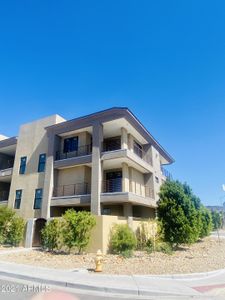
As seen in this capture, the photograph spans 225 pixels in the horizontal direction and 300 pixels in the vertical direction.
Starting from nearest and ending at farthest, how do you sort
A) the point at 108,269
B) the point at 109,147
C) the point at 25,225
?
the point at 108,269 → the point at 25,225 → the point at 109,147

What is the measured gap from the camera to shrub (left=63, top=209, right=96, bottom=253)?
48.3 ft

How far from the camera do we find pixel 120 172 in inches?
834

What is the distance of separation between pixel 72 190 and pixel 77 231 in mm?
6298

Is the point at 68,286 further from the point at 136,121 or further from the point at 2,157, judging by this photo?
the point at 2,157

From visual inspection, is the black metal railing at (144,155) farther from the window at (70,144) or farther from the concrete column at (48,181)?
the concrete column at (48,181)

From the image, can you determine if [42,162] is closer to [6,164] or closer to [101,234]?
[6,164]

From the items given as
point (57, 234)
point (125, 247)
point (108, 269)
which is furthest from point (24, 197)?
point (108, 269)

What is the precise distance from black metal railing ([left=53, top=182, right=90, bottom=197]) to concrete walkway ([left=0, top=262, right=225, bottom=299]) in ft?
35.1

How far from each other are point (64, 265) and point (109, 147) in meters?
13.2

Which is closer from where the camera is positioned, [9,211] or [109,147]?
[9,211]

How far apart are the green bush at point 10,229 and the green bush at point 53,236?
142 inches

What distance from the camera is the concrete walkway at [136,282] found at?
696 cm

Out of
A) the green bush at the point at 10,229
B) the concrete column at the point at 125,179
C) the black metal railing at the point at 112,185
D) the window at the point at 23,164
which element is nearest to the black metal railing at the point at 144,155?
the concrete column at the point at 125,179

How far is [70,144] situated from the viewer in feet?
74.3
